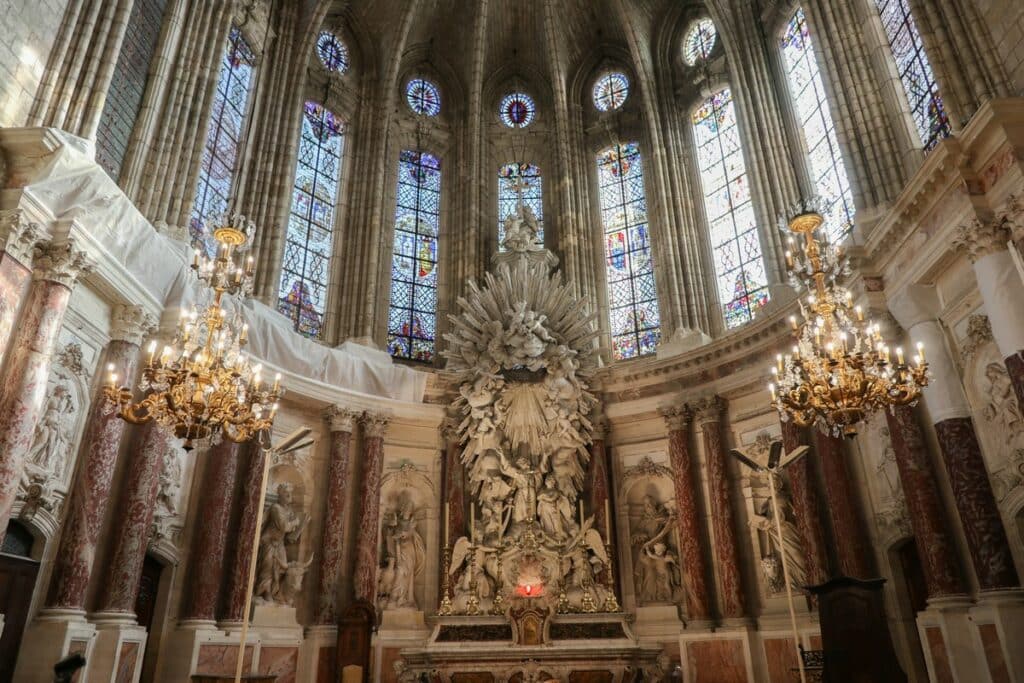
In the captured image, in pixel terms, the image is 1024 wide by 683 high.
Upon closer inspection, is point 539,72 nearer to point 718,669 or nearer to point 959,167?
point 959,167

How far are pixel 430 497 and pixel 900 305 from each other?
8.77 meters

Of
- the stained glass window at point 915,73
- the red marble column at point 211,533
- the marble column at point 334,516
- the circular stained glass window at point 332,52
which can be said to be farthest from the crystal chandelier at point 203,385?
the circular stained glass window at point 332,52

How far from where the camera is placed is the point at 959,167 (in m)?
8.72

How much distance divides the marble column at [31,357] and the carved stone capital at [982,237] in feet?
34.3

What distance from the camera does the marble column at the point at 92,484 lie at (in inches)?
336

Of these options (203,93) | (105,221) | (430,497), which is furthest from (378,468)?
(203,93)

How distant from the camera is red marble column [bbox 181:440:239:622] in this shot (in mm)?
10648

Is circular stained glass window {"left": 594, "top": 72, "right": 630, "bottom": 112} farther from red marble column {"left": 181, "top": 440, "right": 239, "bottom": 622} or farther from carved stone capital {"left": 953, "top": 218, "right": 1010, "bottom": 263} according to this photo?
red marble column {"left": 181, "top": 440, "right": 239, "bottom": 622}

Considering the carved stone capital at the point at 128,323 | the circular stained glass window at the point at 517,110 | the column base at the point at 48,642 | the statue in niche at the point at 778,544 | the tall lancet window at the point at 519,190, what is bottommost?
the column base at the point at 48,642

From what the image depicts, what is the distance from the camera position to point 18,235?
8.02 m

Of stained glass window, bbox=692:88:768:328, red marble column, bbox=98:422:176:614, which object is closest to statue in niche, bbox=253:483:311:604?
red marble column, bbox=98:422:176:614

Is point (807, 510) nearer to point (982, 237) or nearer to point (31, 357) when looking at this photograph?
point (982, 237)

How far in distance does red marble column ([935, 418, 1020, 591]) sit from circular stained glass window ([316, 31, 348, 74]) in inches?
597

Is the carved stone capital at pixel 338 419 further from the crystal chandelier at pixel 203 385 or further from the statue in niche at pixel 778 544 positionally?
the statue in niche at pixel 778 544
